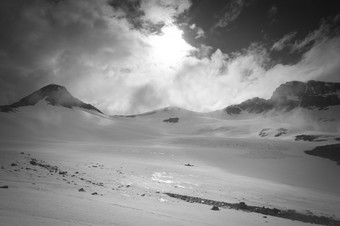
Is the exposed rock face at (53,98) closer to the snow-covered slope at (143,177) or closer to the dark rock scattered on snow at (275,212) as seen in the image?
the snow-covered slope at (143,177)

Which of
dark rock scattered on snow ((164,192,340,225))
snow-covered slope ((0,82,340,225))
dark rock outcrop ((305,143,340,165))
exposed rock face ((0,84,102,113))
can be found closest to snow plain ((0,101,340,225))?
snow-covered slope ((0,82,340,225))

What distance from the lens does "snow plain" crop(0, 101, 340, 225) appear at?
784cm

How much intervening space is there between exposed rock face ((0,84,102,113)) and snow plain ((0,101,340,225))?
52.0ft

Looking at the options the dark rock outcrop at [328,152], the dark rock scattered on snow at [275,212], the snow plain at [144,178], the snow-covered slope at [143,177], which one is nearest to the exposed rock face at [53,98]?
the snow-covered slope at [143,177]

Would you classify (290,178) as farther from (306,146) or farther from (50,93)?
(50,93)

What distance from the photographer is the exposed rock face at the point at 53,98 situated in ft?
463

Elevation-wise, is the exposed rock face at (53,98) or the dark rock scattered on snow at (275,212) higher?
the exposed rock face at (53,98)

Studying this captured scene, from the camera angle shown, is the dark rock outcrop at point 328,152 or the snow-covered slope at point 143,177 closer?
the snow-covered slope at point 143,177

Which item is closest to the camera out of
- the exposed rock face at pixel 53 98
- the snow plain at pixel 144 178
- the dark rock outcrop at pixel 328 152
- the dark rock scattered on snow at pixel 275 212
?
the snow plain at pixel 144 178

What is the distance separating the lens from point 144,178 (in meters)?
22.4

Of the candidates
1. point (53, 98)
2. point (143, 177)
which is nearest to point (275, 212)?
point (143, 177)

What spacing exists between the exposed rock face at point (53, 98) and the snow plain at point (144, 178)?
15.9m

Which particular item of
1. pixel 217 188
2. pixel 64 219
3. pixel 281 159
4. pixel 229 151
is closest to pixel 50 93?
pixel 229 151

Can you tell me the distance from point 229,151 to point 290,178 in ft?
68.3
